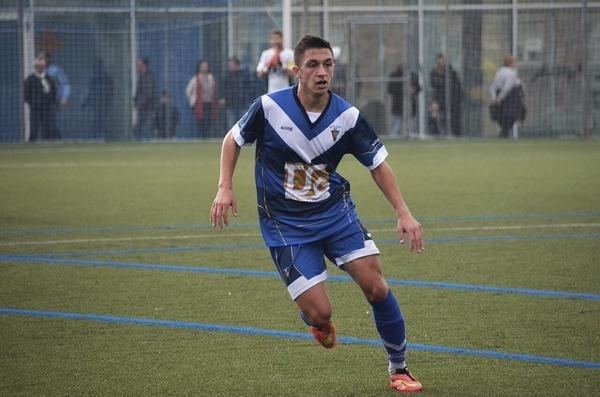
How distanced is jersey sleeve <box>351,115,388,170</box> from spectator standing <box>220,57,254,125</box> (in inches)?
945

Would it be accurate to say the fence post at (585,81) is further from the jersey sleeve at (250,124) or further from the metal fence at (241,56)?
the jersey sleeve at (250,124)

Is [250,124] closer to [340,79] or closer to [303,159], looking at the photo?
[303,159]

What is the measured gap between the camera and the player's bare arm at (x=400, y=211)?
594 cm

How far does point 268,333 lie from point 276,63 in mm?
15711

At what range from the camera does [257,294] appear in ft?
→ 29.2

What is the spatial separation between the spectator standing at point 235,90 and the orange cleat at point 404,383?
2433 centimetres

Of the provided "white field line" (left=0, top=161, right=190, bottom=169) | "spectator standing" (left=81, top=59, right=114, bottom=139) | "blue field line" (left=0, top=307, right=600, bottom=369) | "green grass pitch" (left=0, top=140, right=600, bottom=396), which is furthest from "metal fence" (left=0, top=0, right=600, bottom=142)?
"blue field line" (left=0, top=307, right=600, bottom=369)

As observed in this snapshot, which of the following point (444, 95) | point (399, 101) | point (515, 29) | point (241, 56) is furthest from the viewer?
point (399, 101)

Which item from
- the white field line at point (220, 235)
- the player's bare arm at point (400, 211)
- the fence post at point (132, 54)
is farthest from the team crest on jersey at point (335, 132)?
the fence post at point (132, 54)

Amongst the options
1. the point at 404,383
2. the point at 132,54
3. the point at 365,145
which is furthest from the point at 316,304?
the point at 132,54

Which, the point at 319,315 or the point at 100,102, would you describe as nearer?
the point at 319,315

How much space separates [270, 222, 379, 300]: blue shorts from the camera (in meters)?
6.10

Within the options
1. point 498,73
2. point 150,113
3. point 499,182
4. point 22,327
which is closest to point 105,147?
point 150,113

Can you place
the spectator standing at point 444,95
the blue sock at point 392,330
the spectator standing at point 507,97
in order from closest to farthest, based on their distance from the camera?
1. the blue sock at point 392,330
2. the spectator standing at point 507,97
3. the spectator standing at point 444,95
